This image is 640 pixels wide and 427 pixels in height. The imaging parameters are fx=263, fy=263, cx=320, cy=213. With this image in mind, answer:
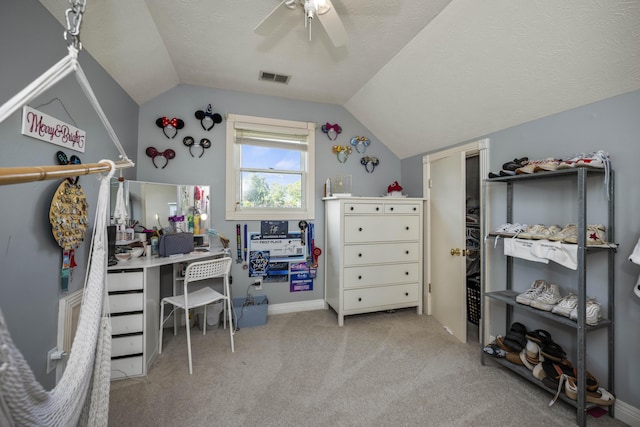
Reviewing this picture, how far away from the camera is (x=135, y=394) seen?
185 centimetres

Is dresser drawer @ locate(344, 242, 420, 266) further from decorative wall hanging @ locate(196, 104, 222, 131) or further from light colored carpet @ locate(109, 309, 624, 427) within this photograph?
decorative wall hanging @ locate(196, 104, 222, 131)

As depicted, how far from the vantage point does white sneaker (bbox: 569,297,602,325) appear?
1.61 meters

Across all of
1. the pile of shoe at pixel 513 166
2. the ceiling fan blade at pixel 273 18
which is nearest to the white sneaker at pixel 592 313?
the pile of shoe at pixel 513 166

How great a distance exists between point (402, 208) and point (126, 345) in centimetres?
291

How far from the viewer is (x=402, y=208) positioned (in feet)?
10.3

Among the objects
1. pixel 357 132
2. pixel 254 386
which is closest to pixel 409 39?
pixel 357 132

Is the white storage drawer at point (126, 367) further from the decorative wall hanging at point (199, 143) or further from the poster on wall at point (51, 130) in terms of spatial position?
the decorative wall hanging at point (199, 143)

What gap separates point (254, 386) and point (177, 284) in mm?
1549

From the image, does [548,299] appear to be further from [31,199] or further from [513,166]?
[31,199]

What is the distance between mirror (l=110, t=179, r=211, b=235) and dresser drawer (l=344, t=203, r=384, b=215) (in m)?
1.61

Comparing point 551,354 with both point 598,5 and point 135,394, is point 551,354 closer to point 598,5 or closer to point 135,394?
point 598,5

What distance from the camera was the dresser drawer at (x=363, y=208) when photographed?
2.93 m

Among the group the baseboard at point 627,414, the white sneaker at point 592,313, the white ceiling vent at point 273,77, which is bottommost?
the baseboard at point 627,414

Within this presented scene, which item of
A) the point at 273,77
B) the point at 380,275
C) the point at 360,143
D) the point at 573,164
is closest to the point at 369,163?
the point at 360,143
